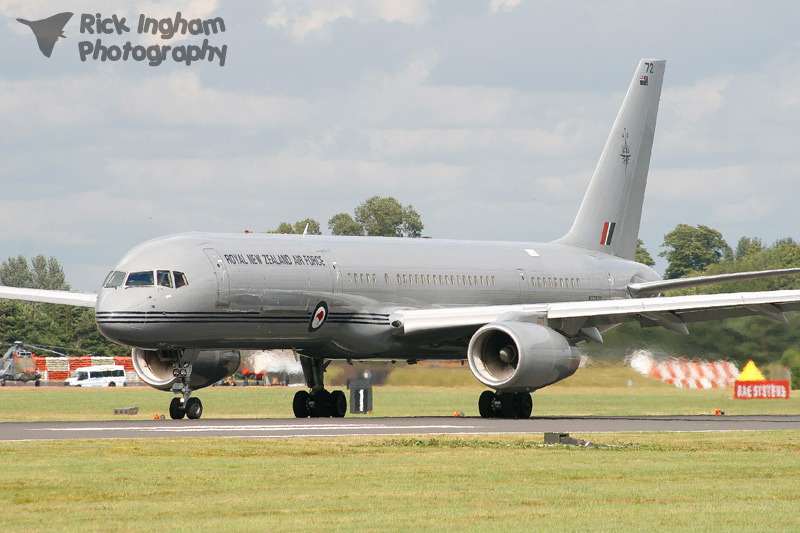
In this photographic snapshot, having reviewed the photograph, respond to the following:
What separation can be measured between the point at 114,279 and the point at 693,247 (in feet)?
414

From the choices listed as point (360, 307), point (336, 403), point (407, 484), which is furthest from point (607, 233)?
point (407, 484)

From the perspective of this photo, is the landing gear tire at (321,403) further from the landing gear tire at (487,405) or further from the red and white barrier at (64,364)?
the red and white barrier at (64,364)

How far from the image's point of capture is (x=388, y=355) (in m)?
36.5

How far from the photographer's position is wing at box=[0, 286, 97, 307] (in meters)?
37.5

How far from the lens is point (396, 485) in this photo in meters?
16.8

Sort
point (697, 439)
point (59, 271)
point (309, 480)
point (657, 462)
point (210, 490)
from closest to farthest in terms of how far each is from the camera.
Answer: point (210, 490) → point (309, 480) → point (657, 462) → point (697, 439) → point (59, 271)

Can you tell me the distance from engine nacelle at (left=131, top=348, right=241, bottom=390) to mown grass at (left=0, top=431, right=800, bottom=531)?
38.6 feet

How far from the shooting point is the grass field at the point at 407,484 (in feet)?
45.7

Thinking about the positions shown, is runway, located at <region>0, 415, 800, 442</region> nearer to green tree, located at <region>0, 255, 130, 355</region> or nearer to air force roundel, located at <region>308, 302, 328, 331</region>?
air force roundel, located at <region>308, 302, 328, 331</region>

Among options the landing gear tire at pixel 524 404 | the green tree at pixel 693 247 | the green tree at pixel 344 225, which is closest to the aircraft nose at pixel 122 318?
the landing gear tire at pixel 524 404

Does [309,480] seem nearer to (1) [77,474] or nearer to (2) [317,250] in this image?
(1) [77,474]

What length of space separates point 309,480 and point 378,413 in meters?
22.8

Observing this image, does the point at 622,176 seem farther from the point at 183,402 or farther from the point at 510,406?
the point at 183,402

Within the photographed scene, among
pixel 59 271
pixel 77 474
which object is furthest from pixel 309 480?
pixel 59 271
